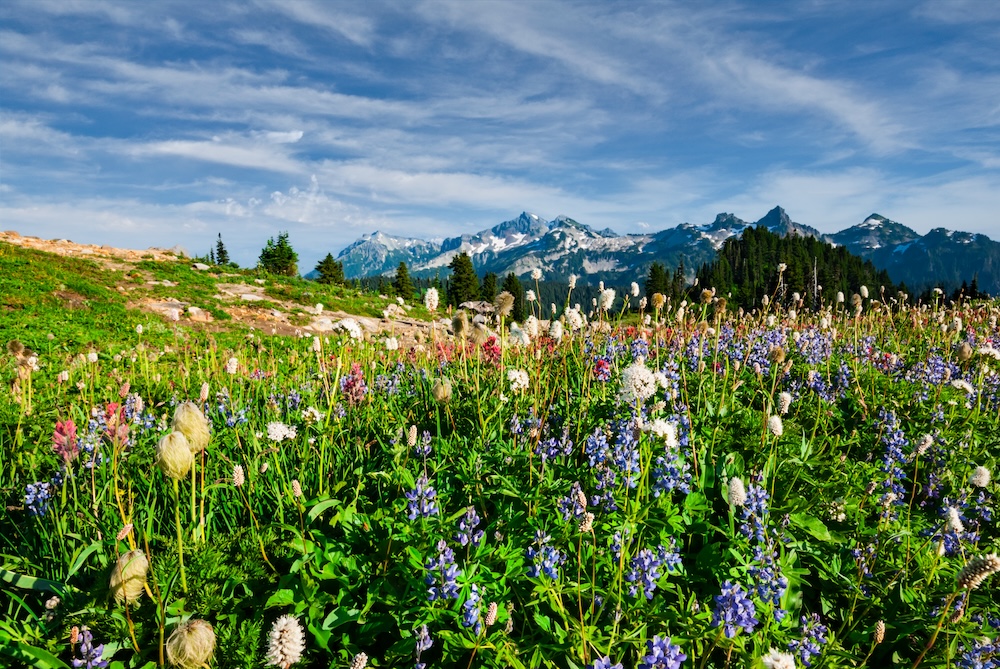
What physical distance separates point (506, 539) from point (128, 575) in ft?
5.80

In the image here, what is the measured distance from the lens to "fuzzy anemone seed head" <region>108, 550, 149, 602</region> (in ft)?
6.48

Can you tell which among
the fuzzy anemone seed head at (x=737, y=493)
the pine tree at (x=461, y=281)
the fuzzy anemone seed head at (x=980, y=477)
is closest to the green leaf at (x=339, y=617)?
the fuzzy anemone seed head at (x=737, y=493)

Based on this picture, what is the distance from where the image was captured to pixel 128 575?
1.98m

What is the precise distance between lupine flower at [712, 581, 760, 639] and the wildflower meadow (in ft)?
0.04

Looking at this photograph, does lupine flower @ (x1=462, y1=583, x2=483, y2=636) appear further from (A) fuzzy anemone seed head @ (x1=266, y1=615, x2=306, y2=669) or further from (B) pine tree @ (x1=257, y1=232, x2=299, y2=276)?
(B) pine tree @ (x1=257, y1=232, x2=299, y2=276)

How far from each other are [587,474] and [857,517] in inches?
68.8

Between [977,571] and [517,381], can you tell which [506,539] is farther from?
[977,571]

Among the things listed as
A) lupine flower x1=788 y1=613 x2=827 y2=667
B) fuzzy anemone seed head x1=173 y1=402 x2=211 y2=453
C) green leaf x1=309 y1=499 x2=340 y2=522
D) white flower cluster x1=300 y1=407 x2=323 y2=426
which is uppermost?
fuzzy anemone seed head x1=173 y1=402 x2=211 y2=453

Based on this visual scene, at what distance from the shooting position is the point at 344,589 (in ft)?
8.20

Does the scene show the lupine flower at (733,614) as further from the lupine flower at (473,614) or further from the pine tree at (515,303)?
the pine tree at (515,303)

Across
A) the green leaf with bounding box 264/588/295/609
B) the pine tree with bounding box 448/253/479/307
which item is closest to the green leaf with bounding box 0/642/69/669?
the green leaf with bounding box 264/588/295/609

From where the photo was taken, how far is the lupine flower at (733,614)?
2.00 m

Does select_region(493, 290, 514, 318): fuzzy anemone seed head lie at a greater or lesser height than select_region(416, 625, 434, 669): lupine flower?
greater

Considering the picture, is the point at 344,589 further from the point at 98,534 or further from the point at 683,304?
the point at 683,304
